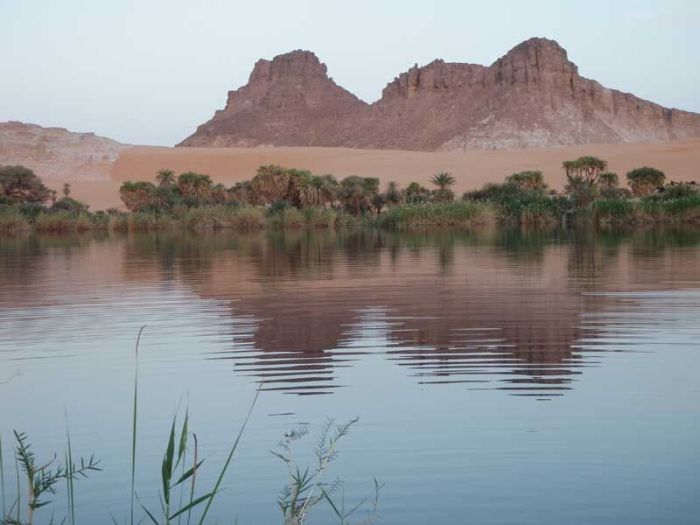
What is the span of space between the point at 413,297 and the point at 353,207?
4664 cm

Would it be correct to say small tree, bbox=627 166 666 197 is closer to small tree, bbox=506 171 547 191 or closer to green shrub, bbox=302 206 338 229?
small tree, bbox=506 171 547 191

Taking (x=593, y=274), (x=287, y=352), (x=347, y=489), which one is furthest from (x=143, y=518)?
(x=593, y=274)

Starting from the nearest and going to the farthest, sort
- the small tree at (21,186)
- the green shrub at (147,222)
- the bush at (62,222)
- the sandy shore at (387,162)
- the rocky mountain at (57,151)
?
the green shrub at (147,222), the bush at (62,222), the small tree at (21,186), the sandy shore at (387,162), the rocky mountain at (57,151)

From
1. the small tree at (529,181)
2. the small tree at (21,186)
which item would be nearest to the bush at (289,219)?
the small tree at (529,181)

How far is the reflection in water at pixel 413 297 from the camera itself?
1075 cm

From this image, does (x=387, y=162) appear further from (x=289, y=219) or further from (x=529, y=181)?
(x=289, y=219)

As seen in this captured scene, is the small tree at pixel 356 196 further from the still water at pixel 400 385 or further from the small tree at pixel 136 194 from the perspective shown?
the still water at pixel 400 385

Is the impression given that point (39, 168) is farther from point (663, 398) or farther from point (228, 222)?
point (663, 398)

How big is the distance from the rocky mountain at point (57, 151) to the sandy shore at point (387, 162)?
2.02m

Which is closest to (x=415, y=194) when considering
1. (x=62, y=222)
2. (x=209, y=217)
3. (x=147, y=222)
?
(x=209, y=217)

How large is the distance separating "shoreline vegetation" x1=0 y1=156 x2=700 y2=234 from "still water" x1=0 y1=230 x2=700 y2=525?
104 ft

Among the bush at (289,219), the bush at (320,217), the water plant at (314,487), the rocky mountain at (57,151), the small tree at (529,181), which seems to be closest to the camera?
the water plant at (314,487)

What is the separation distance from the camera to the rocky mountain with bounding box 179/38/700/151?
163500 mm

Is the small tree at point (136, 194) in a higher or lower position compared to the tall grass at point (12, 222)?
higher
